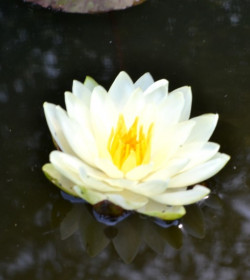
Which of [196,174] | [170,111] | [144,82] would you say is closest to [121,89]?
[144,82]

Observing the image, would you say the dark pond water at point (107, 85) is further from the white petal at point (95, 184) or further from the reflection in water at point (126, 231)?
the white petal at point (95, 184)

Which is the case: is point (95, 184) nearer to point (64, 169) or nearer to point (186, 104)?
point (64, 169)

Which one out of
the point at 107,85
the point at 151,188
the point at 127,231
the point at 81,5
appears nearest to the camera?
the point at 151,188

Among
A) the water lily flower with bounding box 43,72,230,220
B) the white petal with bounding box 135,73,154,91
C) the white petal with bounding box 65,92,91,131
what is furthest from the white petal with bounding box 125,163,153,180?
the white petal with bounding box 135,73,154,91

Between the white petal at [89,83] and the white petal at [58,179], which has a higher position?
the white petal at [89,83]

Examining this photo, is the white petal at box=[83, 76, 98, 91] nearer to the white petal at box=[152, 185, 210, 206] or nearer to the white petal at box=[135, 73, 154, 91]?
the white petal at box=[135, 73, 154, 91]

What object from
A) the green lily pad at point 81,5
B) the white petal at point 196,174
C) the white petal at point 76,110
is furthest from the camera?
the green lily pad at point 81,5

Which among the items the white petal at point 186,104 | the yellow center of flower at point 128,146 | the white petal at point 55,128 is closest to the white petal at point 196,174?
the yellow center of flower at point 128,146

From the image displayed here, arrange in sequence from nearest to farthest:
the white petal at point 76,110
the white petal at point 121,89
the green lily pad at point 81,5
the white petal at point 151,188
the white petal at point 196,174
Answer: the white petal at point 151,188 < the white petal at point 196,174 < the white petal at point 76,110 < the white petal at point 121,89 < the green lily pad at point 81,5

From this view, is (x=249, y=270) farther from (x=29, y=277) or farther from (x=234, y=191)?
(x=29, y=277)
